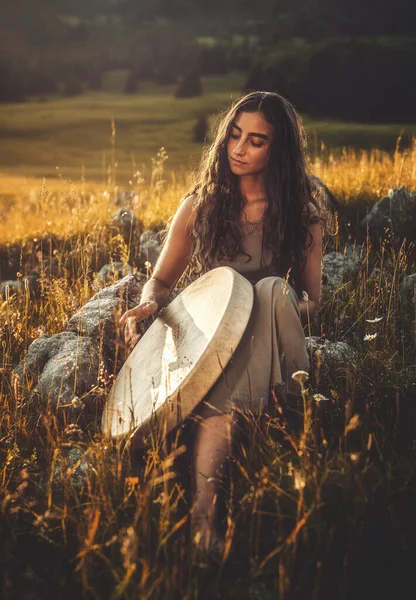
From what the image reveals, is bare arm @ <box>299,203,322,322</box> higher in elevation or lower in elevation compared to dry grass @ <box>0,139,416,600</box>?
higher

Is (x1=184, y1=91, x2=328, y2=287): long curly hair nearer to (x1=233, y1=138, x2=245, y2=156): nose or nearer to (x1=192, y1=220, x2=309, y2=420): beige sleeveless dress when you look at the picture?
(x1=233, y1=138, x2=245, y2=156): nose

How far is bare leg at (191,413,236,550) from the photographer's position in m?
2.56

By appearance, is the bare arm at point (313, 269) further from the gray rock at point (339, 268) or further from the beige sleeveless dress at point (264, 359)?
the gray rock at point (339, 268)

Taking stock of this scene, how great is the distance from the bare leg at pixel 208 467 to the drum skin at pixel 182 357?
0.12 m

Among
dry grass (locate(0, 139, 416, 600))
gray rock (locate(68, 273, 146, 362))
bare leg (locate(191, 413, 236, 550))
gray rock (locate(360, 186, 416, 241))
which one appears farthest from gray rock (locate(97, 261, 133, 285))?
bare leg (locate(191, 413, 236, 550))

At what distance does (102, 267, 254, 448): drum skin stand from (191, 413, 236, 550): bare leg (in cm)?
12

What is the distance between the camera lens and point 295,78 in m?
17.4

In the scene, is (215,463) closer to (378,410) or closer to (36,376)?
(378,410)

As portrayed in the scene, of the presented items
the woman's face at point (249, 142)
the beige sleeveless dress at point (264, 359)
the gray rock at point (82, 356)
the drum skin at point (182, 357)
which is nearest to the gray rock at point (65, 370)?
the gray rock at point (82, 356)

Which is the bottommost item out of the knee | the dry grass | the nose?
the dry grass

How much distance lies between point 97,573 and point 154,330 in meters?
1.63

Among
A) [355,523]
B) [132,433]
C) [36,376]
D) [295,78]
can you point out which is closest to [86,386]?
[36,376]

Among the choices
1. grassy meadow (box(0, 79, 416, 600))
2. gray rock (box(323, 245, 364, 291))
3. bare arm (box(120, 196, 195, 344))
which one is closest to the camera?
grassy meadow (box(0, 79, 416, 600))

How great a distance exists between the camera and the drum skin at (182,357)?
2.84 m
